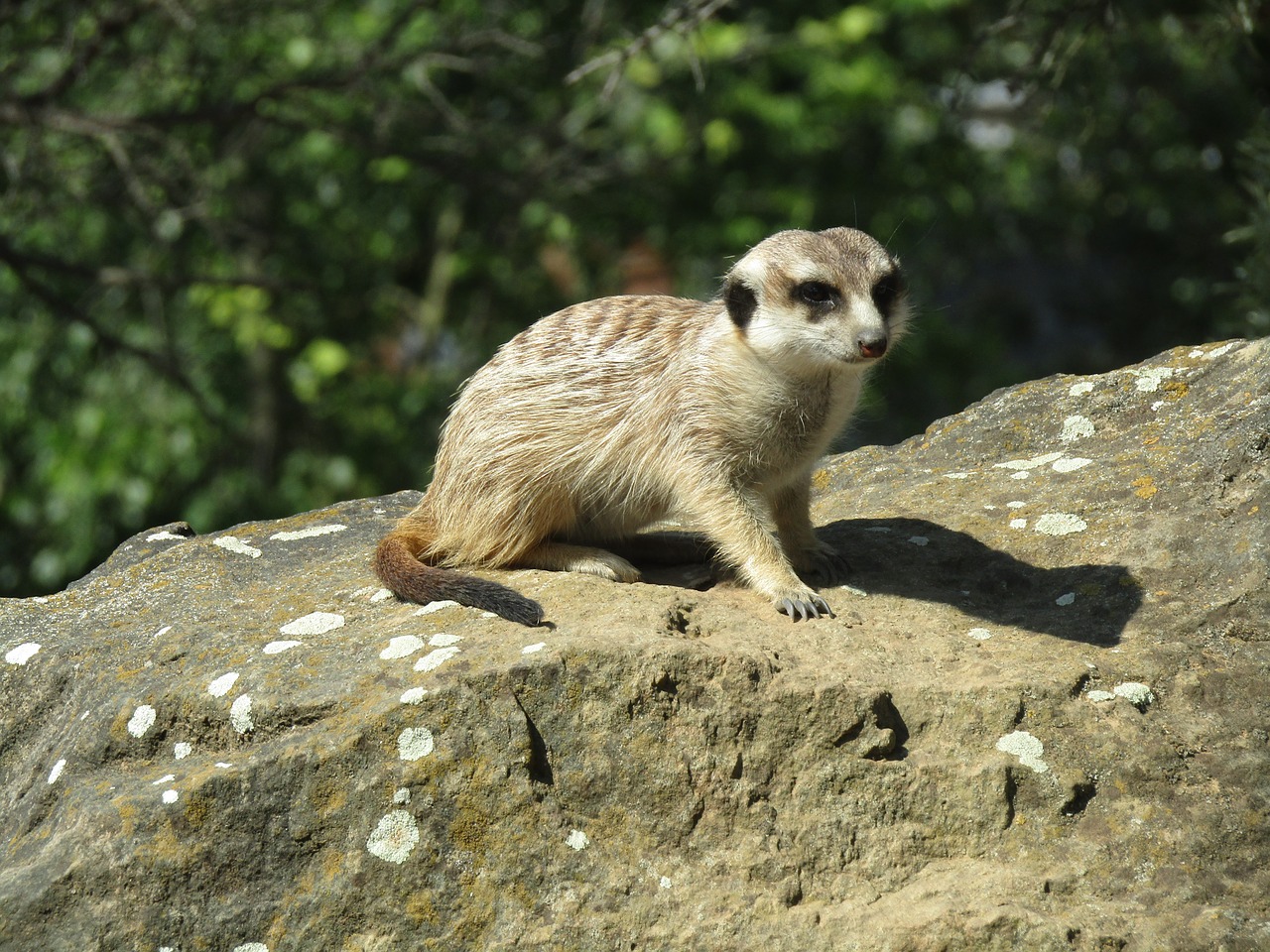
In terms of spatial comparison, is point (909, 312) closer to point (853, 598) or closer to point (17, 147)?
point (853, 598)

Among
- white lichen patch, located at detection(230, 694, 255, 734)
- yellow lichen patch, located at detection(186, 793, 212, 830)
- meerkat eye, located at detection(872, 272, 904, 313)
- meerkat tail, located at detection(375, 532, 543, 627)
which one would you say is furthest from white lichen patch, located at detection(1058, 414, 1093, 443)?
yellow lichen patch, located at detection(186, 793, 212, 830)

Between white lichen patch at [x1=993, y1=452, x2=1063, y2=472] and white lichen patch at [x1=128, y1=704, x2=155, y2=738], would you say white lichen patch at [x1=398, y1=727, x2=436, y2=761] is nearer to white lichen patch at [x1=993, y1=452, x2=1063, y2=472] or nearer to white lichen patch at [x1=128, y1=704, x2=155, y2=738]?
white lichen patch at [x1=128, y1=704, x2=155, y2=738]

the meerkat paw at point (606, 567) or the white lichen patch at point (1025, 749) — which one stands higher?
the white lichen patch at point (1025, 749)

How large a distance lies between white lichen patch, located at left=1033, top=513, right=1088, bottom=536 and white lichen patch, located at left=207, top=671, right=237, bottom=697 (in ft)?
9.11

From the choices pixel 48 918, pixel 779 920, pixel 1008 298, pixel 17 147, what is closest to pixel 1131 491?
pixel 779 920

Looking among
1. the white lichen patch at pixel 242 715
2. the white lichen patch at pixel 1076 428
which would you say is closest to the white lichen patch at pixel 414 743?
the white lichen patch at pixel 242 715

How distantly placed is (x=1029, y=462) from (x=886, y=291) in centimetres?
109

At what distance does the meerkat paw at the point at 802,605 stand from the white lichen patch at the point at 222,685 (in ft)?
5.69

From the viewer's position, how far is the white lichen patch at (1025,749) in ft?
12.0

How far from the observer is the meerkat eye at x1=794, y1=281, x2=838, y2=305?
457 centimetres

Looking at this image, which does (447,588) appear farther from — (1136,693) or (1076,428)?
(1076,428)

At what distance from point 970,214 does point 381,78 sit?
17.5ft

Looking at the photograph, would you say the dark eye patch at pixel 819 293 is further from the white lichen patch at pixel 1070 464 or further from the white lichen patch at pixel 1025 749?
the white lichen patch at pixel 1025 749

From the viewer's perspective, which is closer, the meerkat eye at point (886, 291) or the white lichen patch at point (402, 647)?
the white lichen patch at point (402, 647)
